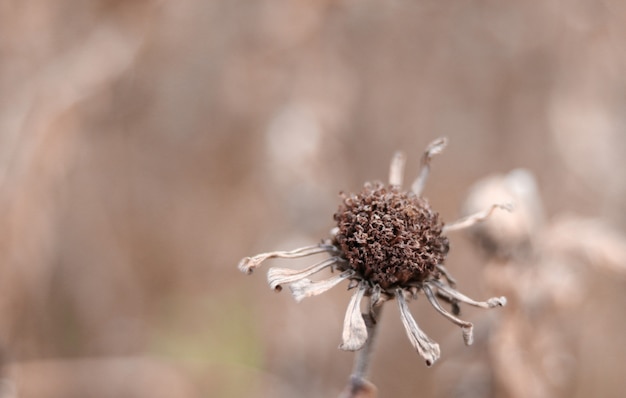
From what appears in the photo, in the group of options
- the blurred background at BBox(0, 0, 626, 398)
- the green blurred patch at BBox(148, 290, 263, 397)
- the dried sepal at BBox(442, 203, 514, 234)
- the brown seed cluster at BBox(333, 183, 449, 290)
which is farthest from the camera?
the green blurred patch at BBox(148, 290, 263, 397)

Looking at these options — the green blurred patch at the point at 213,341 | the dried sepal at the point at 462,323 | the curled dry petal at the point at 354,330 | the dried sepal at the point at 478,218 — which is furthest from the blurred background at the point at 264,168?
the curled dry petal at the point at 354,330

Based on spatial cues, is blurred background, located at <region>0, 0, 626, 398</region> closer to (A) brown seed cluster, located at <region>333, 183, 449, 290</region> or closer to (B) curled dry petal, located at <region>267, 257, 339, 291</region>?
(A) brown seed cluster, located at <region>333, 183, 449, 290</region>

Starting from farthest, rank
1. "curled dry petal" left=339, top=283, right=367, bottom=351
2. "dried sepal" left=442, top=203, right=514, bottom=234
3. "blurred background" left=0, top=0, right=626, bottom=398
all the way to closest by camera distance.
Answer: "blurred background" left=0, top=0, right=626, bottom=398 → "dried sepal" left=442, top=203, right=514, bottom=234 → "curled dry petal" left=339, top=283, right=367, bottom=351

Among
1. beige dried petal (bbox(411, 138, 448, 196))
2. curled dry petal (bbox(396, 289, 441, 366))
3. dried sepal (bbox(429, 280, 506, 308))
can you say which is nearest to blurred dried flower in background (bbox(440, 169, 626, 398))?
beige dried petal (bbox(411, 138, 448, 196))

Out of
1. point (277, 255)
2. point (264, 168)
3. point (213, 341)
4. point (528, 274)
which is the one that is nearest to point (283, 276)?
point (277, 255)

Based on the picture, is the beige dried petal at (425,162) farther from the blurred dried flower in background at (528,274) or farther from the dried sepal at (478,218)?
the blurred dried flower in background at (528,274)

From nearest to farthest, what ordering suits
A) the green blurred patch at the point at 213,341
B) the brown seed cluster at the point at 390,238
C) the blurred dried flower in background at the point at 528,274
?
the brown seed cluster at the point at 390,238 → the blurred dried flower in background at the point at 528,274 → the green blurred patch at the point at 213,341
